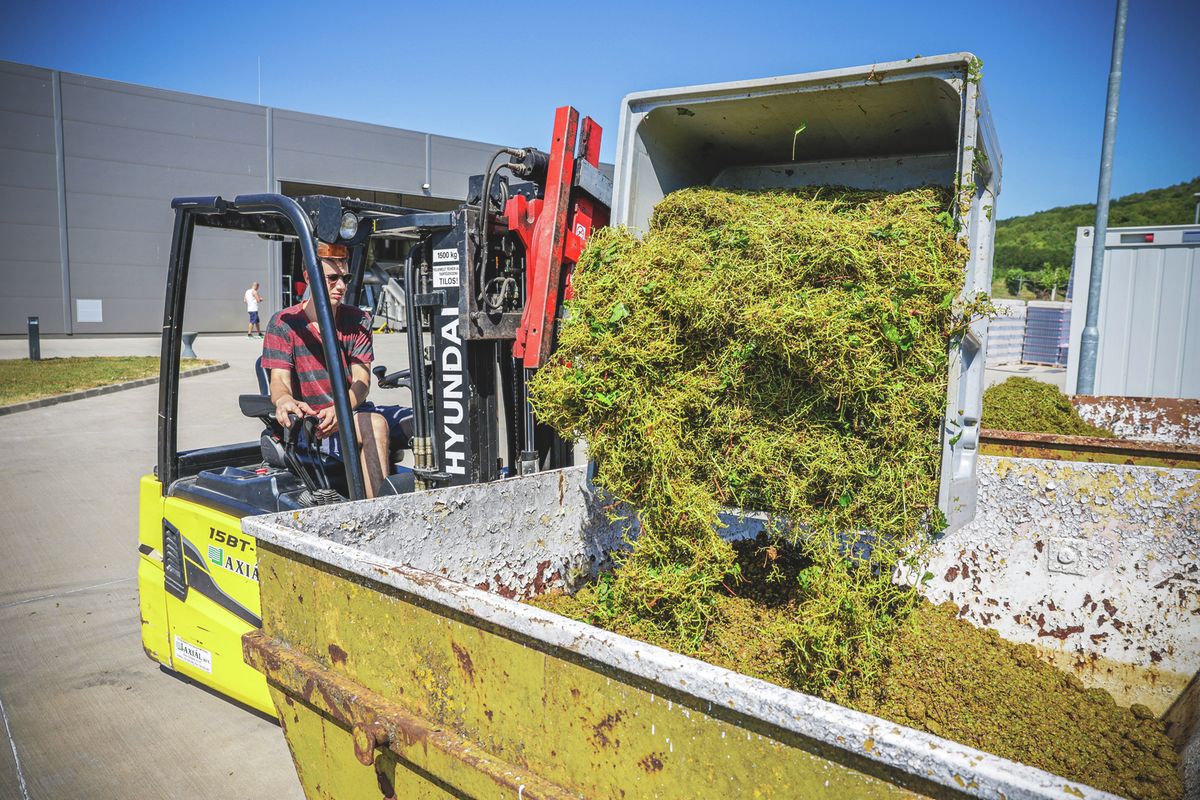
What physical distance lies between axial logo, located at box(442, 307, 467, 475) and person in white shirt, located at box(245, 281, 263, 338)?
2522 cm

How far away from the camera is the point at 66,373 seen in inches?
605

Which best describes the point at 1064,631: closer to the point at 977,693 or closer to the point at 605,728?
the point at 977,693

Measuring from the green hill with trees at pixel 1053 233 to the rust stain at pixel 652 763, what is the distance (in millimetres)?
53475

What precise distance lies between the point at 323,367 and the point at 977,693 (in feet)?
10.1

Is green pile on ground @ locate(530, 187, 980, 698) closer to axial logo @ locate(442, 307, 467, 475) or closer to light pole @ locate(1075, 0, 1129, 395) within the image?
axial logo @ locate(442, 307, 467, 475)

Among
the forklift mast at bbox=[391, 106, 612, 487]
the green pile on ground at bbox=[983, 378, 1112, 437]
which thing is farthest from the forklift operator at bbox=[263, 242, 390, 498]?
the green pile on ground at bbox=[983, 378, 1112, 437]

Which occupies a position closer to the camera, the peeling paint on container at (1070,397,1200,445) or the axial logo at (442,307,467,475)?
the axial logo at (442,307,467,475)

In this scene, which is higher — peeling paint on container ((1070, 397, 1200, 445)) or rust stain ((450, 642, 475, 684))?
peeling paint on container ((1070, 397, 1200, 445))

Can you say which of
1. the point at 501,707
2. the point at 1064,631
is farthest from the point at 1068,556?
the point at 501,707

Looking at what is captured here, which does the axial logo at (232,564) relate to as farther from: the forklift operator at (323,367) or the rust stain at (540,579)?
the rust stain at (540,579)

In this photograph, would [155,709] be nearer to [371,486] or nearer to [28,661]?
[28,661]

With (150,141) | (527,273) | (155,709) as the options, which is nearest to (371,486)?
(527,273)

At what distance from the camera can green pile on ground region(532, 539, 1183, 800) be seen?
260 cm

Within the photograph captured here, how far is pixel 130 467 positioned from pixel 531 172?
23.1ft
